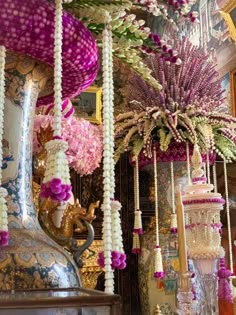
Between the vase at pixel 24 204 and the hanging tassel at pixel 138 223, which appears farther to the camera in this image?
the hanging tassel at pixel 138 223

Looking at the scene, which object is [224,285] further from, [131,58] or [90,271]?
[131,58]

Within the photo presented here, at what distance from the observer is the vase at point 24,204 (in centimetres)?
71

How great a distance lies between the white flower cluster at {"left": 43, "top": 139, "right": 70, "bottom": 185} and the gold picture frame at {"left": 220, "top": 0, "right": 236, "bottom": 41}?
1.48 metres

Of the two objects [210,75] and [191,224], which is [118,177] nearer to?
[210,75]

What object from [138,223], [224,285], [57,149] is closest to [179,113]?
[138,223]

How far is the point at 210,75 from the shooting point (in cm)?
158

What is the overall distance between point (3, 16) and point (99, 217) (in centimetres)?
93

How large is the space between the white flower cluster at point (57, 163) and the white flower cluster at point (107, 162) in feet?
0.23

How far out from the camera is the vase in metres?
0.71

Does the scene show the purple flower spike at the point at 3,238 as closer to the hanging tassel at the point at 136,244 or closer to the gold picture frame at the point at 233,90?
the hanging tassel at the point at 136,244

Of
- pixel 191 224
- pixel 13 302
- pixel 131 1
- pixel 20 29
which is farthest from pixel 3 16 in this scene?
pixel 191 224

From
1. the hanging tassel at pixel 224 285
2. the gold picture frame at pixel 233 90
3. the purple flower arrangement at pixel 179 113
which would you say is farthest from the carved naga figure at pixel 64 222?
the gold picture frame at pixel 233 90

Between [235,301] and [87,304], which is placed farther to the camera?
[235,301]

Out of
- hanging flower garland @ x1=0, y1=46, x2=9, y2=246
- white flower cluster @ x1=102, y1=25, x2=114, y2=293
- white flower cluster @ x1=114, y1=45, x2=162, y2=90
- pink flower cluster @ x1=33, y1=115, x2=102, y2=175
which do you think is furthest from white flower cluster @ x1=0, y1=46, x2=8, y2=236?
pink flower cluster @ x1=33, y1=115, x2=102, y2=175
